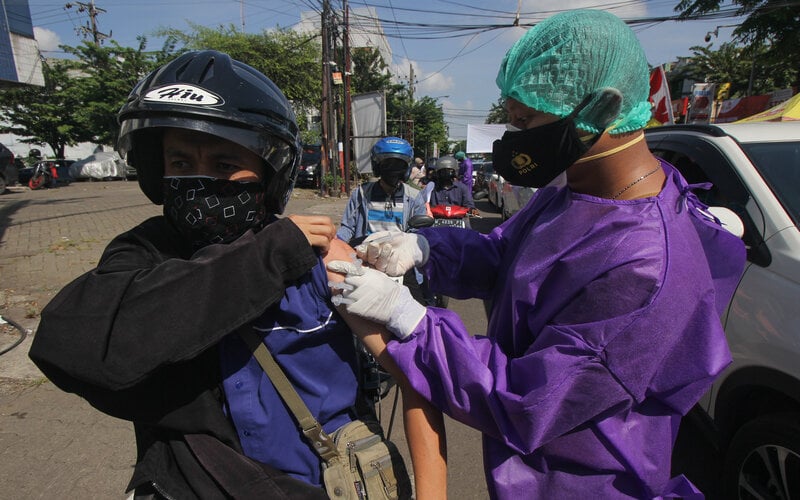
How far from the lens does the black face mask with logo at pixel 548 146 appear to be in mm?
1128

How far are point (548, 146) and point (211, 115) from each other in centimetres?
88

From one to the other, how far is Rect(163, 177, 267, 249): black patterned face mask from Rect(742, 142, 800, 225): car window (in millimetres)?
2469

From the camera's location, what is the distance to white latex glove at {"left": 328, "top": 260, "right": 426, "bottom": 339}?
108 centimetres

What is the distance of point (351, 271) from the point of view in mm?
1125

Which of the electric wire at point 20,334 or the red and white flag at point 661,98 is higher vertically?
the red and white flag at point 661,98

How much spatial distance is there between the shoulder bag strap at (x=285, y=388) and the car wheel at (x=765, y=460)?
195cm

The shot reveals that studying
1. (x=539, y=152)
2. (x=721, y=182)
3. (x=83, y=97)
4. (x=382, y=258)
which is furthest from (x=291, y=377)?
(x=83, y=97)

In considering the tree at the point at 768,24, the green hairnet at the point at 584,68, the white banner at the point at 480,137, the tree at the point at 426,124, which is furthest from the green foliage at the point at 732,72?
the green hairnet at the point at 584,68

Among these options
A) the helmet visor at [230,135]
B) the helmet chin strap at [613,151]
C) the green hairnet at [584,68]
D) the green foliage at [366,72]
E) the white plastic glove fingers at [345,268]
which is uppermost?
the green foliage at [366,72]

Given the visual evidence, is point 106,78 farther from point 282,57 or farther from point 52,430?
point 52,430

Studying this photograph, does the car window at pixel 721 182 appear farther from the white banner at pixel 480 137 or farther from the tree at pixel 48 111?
the tree at pixel 48 111

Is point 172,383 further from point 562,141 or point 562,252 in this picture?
point 562,141

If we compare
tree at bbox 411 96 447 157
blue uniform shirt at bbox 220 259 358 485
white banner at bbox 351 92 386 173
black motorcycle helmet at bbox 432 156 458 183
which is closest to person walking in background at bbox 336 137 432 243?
black motorcycle helmet at bbox 432 156 458 183

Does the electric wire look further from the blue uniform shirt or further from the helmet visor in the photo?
the blue uniform shirt
